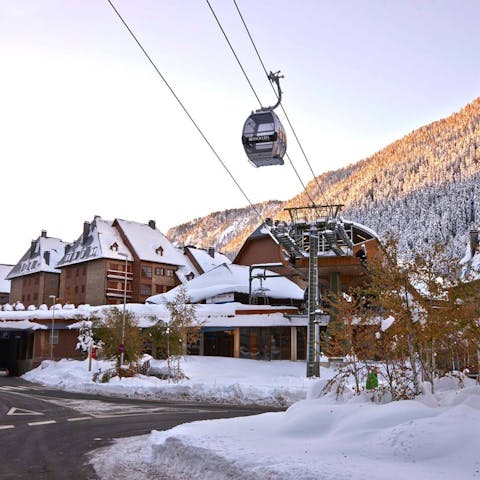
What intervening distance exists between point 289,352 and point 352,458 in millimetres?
39178

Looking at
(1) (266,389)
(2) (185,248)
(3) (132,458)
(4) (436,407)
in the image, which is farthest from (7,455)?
(2) (185,248)

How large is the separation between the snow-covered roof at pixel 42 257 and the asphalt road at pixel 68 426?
61.4m

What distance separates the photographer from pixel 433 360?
1377 cm

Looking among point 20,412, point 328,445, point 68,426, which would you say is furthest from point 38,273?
point 328,445

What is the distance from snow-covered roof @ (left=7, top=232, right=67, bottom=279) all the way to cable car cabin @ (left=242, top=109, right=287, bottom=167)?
75460 millimetres

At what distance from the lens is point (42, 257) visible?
88.2 m

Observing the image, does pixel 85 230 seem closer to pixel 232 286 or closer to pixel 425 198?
pixel 232 286

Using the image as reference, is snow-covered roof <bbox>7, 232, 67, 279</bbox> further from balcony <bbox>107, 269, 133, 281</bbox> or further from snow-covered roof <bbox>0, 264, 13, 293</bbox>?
snow-covered roof <bbox>0, 264, 13, 293</bbox>

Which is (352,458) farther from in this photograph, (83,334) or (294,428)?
(83,334)

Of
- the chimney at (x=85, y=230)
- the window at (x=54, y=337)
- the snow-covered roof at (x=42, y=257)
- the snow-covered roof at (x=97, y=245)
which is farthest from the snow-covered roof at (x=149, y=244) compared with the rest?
the window at (x=54, y=337)

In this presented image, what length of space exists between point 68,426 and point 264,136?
10815mm

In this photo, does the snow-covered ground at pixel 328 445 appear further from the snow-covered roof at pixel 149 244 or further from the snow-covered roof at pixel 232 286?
the snow-covered roof at pixel 149 244

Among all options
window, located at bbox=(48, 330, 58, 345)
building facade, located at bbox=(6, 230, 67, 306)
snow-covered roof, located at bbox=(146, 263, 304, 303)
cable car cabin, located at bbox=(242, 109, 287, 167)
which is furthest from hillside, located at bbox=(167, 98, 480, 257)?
cable car cabin, located at bbox=(242, 109, 287, 167)

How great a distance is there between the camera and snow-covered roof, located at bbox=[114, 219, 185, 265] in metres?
78.4
